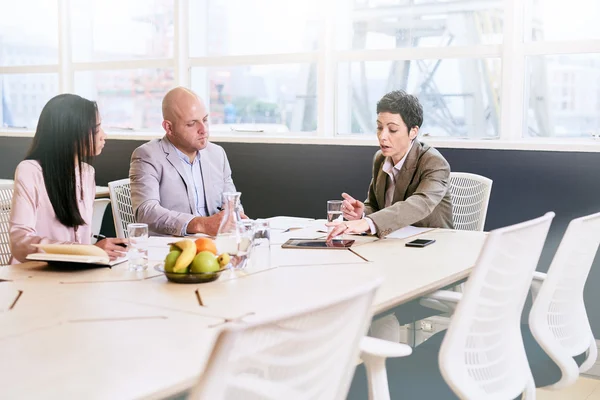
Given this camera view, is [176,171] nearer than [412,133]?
No

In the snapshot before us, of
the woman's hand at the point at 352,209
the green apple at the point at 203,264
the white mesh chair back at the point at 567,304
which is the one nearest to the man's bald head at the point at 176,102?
the woman's hand at the point at 352,209

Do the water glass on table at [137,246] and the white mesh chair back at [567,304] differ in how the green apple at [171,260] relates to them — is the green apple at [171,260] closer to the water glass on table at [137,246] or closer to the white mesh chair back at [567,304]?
the water glass on table at [137,246]

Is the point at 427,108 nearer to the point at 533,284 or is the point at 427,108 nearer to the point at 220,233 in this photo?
the point at 533,284

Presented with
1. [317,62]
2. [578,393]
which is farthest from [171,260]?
[317,62]

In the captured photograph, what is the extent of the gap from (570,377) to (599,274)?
186 cm

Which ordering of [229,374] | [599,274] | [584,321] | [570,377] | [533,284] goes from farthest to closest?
[599,274]
[533,284]
[584,321]
[570,377]
[229,374]

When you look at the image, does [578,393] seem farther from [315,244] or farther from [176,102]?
[176,102]

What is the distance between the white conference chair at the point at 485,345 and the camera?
6.00 feet

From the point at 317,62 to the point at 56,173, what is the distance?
2.60 m

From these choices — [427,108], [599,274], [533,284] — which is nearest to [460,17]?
[427,108]

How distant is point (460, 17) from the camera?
4.49 m

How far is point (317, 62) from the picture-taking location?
497 centimetres

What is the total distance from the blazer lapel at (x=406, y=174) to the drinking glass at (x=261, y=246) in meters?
1.10

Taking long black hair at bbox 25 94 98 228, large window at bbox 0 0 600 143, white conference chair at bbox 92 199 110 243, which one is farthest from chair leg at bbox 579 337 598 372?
white conference chair at bbox 92 199 110 243
